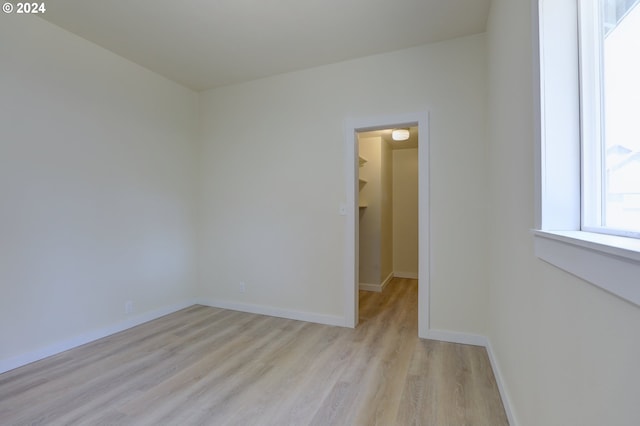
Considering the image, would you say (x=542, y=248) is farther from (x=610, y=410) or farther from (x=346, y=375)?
(x=346, y=375)

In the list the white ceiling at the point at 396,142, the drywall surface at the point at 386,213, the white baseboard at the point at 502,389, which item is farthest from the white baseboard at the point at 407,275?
the white baseboard at the point at 502,389

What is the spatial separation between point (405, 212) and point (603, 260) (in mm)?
5108

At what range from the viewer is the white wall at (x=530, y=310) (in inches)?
25.1

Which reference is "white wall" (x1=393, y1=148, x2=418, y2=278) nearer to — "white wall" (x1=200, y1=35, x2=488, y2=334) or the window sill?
"white wall" (x1=200, y1=35, x2=488, y2=334)

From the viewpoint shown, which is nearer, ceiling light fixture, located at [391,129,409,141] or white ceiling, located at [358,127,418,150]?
ceiling light fixture, located at [391,129,409,141]

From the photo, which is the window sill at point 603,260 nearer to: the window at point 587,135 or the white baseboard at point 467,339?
the window at point 587,135

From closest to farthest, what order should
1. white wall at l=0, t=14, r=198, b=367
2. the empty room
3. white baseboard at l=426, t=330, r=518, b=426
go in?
the empty room → white baseboard at l=426, t=330, r=518, b=426 → white wall at l=0, t=14, r=198, b=367

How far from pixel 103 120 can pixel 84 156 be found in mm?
410

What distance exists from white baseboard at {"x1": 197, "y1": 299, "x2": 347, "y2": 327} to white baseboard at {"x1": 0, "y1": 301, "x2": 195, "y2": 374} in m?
0.47

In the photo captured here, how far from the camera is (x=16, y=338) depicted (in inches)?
88.1

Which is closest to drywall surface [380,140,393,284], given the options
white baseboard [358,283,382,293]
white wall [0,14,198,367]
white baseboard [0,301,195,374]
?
white baseboard [358,283,382,293]

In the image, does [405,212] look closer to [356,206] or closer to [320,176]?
[356,206]

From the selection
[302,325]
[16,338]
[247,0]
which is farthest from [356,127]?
[16,338]

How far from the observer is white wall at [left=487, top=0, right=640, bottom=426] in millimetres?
638
